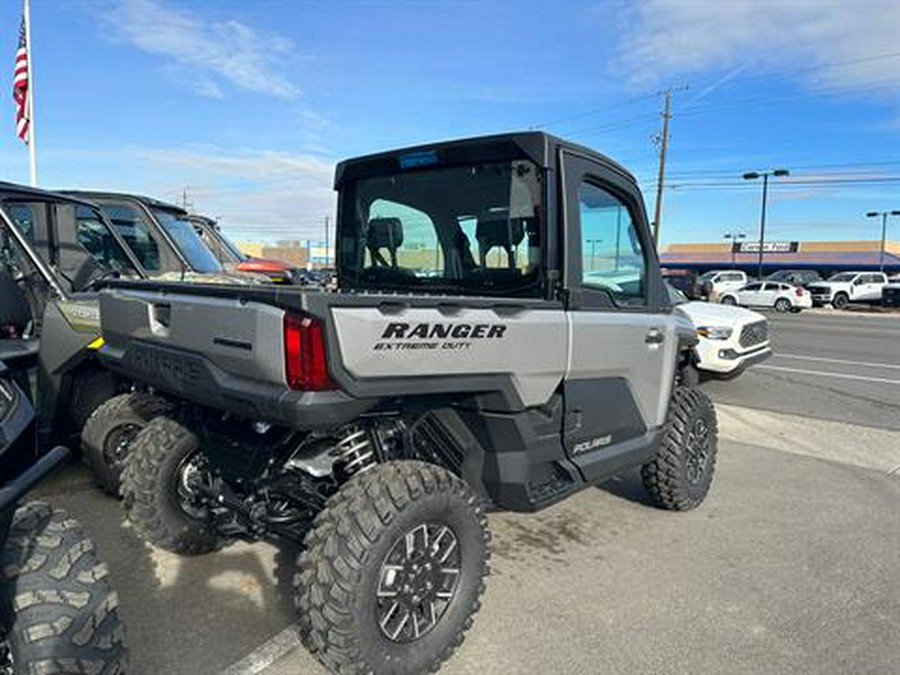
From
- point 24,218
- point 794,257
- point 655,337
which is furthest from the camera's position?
point 794,257

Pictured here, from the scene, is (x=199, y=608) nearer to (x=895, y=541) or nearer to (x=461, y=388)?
(x=461, y=388)

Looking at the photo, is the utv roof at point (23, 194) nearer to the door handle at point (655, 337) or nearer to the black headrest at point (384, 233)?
the black headrest at point (384, 233)

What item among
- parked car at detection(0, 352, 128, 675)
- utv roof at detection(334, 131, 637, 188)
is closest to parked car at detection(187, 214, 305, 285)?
utv roof at detection(334, 131, 637, 188)

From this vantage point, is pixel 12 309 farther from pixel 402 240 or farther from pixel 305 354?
pixel 305 354

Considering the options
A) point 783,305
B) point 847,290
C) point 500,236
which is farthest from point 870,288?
point 500,236

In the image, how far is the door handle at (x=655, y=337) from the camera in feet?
13.3

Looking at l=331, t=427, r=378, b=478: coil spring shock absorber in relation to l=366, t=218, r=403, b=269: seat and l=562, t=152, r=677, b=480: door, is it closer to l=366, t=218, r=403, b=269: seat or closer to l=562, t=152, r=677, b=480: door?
l=562, t=152, r=677, b=480: door

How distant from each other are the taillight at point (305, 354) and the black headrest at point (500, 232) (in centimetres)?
146

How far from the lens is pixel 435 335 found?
8.92ft

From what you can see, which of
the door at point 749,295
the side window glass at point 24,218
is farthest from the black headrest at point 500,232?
the door at point 749,295

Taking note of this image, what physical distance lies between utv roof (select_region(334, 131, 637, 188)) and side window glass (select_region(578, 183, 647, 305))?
8.5 inches

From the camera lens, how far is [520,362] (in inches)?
122

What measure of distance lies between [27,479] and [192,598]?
177 cm

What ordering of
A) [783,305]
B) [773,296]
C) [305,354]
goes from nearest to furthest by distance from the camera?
[305,354]
[783,305]
[773,296]
